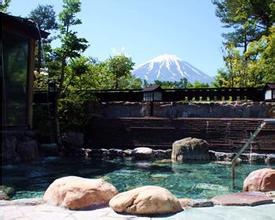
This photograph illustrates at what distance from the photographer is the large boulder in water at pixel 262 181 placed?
7446mm

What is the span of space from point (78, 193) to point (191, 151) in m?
10.1

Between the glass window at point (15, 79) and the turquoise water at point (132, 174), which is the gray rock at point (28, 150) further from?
the glass window at point (15, 79)

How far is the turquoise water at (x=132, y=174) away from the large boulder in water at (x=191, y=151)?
0.73 metres

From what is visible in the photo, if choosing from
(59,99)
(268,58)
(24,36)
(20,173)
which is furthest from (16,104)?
(268,58)

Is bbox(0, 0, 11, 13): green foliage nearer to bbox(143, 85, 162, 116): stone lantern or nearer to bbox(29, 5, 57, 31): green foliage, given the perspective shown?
bbox(143, 85, 162, 116): stone lantern

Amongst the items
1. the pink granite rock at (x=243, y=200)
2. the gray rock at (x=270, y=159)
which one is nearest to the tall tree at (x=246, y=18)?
the gray rock at (x=270, y=159)

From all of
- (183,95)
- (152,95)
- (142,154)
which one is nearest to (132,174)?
(142,154)

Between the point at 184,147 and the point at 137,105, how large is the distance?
5222 mm

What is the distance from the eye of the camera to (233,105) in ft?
61.7

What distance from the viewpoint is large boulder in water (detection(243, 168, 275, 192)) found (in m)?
7.45

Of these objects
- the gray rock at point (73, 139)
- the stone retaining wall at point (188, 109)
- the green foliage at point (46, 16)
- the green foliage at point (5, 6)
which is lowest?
the gray rock at point (73, 139)

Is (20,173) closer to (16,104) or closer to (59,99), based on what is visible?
(16,104)

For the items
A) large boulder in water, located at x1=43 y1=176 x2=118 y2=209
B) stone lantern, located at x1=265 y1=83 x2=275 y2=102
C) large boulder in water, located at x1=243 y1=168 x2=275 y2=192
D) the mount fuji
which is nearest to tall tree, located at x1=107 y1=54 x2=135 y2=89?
stone lantern, located at x1=265 y1=83 x2=275 y2=102

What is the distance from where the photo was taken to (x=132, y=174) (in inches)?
496
